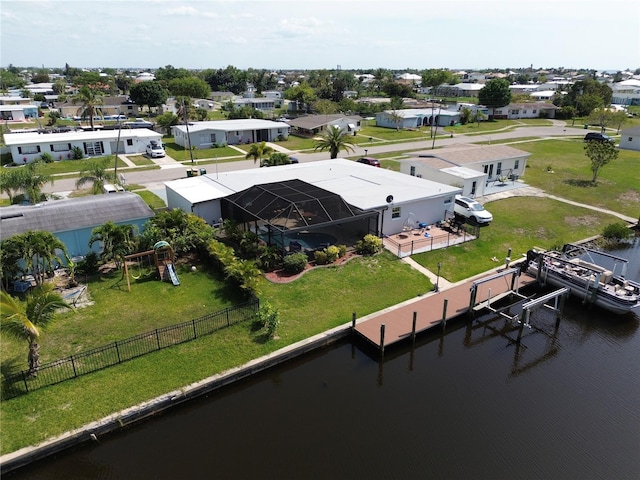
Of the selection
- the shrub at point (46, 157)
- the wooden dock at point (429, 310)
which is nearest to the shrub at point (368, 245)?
the wooden dock at point (429, 310)

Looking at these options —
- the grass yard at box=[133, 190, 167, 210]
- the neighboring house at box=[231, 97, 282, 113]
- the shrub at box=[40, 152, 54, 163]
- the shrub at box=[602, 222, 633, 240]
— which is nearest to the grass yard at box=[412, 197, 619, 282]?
the shrub at box=[602, 222, 633, 240]

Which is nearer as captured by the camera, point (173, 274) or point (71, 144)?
point (173, 274)

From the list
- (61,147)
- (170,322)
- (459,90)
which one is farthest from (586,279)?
(459,90)

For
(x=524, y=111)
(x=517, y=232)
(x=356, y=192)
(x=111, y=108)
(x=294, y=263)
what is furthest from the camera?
(x=524, y=111)

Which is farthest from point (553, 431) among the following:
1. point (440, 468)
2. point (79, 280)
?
point (79, 280)

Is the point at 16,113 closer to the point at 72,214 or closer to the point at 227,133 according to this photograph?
the point at 227,133

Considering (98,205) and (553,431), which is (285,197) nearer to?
(98,205)

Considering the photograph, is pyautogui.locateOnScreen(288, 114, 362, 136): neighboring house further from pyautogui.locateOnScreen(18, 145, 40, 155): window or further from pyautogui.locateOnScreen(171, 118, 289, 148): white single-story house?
pyautogui.locateOnScreen(18, 145, 40, 155): window
